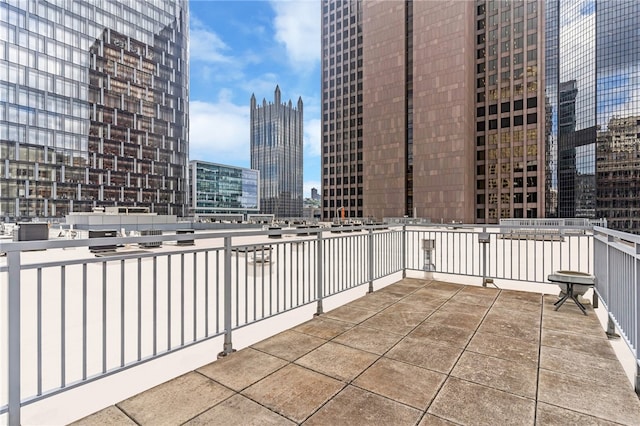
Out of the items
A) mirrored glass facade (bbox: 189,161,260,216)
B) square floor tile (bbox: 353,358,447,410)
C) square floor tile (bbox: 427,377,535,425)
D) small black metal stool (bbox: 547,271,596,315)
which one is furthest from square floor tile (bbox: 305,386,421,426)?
mirrored glass facade (bbox: 189,161,260,216)

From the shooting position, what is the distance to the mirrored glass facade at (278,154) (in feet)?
497

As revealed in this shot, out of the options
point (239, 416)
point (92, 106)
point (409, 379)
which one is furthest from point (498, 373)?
point (92, 106)

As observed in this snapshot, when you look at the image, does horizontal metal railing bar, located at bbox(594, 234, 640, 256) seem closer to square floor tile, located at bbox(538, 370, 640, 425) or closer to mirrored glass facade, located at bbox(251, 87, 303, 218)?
square floor tile, located at bbox(538, 370, 640, 425)

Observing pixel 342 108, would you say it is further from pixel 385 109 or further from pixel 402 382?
pixel 402 382

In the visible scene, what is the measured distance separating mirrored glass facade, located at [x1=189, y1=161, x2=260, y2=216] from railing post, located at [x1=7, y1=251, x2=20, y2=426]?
95.0 metres

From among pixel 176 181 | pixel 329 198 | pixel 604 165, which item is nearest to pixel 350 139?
pixel 329 198

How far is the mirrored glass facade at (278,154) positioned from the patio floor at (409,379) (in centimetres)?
14201

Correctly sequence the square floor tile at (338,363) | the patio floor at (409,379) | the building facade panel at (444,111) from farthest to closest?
the building facade panel at (444,111) < the square floor tile at (338,363) < the patio floor at (409,379)

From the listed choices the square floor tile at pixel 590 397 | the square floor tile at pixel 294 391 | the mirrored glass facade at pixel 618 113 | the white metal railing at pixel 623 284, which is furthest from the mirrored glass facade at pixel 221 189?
the mirrored glass facade at pixel 618 113

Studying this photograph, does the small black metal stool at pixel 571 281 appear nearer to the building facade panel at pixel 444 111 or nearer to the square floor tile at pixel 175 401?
the square floor tile at pixel 175 401

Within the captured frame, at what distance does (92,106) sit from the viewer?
59.8 meters

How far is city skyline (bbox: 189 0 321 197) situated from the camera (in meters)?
24.3

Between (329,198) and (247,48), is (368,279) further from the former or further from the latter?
(329,198)

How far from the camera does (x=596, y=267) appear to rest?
229 inches
